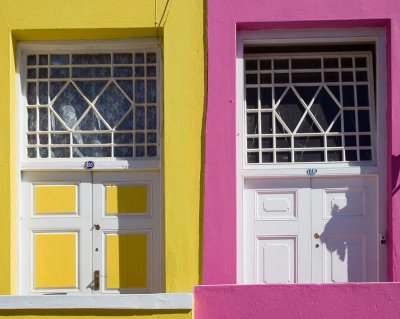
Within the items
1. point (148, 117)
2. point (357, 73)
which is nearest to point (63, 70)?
point (148, 117)

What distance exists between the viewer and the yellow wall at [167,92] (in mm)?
7723

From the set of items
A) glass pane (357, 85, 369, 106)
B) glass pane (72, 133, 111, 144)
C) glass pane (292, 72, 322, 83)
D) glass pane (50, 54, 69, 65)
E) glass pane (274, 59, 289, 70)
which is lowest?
glass pane (72, 133, 111, 144)

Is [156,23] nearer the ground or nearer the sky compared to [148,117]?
nearer the sky

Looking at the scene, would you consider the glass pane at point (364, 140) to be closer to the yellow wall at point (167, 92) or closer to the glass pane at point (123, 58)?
the yellow wall at point (167, 92)

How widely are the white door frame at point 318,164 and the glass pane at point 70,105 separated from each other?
5.05 ft

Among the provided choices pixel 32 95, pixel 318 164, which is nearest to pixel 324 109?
pixel 318 164

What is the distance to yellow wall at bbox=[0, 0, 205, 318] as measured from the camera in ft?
Answer: 25.3

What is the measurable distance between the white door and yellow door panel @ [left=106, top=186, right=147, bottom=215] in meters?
0.99

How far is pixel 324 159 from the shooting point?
8.00 metres

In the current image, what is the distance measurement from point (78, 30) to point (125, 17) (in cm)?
46

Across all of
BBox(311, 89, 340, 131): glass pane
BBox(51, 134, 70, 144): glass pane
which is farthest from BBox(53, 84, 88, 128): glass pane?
BBox(311, 89, 340, 131): glass pane

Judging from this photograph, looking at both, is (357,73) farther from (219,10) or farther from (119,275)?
(119,275)

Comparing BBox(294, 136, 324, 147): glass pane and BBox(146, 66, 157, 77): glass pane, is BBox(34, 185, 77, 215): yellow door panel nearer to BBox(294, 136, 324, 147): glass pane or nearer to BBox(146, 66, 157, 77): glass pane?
BBox(146, 66, 157, 77): glass pane

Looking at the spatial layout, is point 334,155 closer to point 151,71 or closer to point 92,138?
point 151,71
